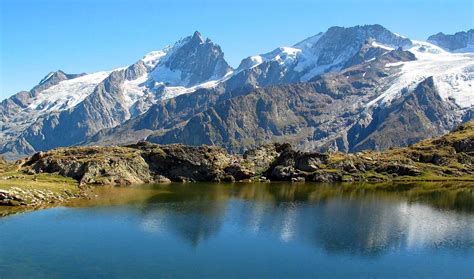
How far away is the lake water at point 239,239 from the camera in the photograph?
248 feet

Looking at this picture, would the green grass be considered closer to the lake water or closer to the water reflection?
the water reflection

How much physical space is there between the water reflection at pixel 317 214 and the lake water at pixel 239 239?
250 mm

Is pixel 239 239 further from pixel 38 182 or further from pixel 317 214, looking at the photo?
pixel 38 182

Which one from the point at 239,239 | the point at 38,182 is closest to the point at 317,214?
the point at 239,239

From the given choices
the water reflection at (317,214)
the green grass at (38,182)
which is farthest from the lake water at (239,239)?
the green grass at (38,182)

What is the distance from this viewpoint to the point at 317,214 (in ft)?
411

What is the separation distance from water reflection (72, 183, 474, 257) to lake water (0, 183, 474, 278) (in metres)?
0.25

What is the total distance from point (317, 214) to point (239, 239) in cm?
3432

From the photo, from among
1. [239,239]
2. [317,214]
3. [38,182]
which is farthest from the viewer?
[38,182]

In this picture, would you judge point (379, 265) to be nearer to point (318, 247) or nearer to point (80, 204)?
point (318, 247)

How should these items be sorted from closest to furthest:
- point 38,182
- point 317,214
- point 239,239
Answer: point 239,239 < point 317,214 < point 38,182

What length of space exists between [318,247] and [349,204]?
5759 centimetres

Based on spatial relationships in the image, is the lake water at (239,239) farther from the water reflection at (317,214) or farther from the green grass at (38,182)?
the green grass at (38,182)

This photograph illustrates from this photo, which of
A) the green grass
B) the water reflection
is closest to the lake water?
the water reflection
